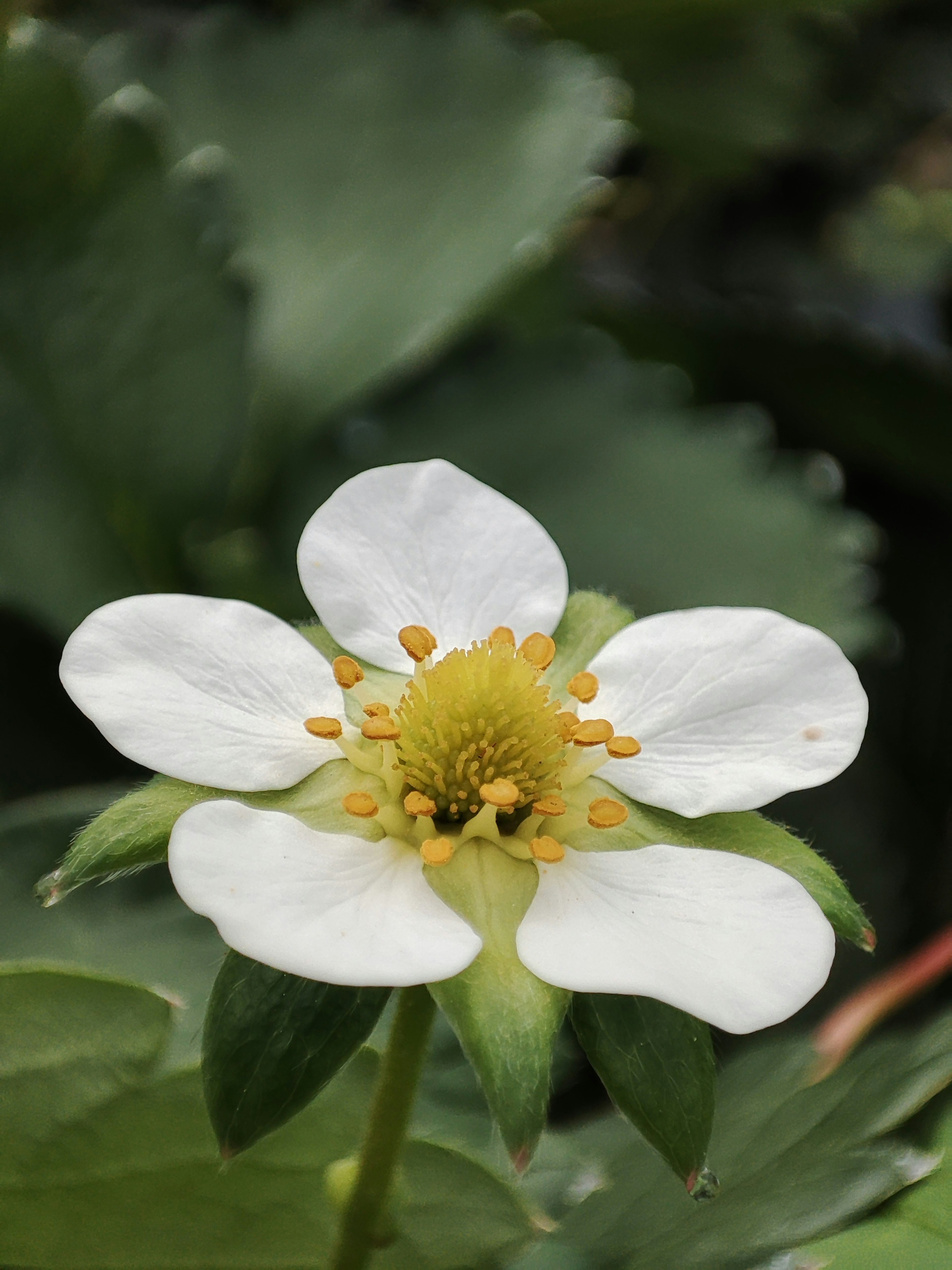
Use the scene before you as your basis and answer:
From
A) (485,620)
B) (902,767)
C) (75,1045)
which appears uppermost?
(485,620)

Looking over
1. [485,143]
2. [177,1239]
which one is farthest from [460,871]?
[485,143]

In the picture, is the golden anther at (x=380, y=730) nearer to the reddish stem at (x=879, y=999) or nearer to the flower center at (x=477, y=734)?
the flower center at (x=477, y=734)

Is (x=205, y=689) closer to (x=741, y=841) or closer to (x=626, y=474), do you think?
(x=741, y=841)

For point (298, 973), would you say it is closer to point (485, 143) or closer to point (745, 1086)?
point (745, 1086)

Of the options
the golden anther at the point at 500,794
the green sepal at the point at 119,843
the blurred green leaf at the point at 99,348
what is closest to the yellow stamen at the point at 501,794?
the golden anther at the point at 500,794

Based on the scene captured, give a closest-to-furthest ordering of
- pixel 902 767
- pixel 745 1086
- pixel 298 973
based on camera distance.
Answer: pixel 298 973, pixel 745 1086, pixel 902 767

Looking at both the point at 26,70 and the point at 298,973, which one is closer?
the point at 298,973

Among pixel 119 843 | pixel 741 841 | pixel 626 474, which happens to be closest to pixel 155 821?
pixel 119 843
